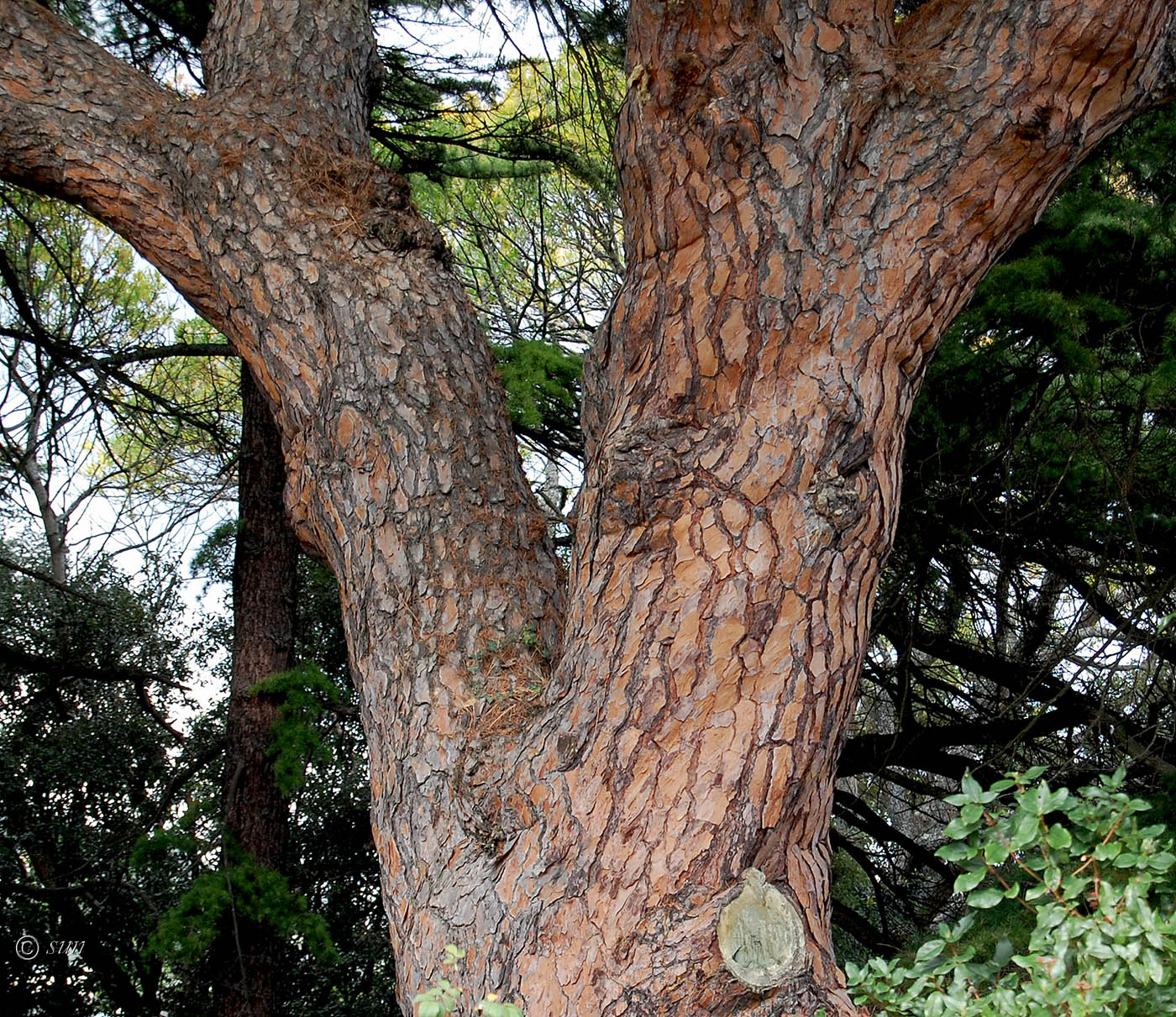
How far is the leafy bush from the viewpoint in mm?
1397

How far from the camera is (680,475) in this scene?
83.7 inches

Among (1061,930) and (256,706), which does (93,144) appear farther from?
(1061,930)

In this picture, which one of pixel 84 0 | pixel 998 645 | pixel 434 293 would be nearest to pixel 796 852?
pixel 434 293

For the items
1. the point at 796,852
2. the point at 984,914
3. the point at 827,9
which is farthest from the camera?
the point at 984,914

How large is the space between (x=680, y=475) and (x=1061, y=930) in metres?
1.04

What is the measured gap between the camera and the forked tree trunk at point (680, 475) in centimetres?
196

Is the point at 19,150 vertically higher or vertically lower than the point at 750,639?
higher

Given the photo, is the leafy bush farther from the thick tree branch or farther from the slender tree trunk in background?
the slender tree trunk in background

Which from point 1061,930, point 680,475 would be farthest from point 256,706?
point 1061,930

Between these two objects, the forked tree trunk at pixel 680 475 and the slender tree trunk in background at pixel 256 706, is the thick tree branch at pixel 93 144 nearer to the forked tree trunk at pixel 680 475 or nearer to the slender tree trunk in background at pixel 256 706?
the forked tree trunk at pixel 680 475

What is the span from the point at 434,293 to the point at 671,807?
157 cm

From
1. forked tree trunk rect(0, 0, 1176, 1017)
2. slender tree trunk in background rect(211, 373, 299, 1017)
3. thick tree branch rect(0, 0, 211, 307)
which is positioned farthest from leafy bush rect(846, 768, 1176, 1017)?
slender tree trunk in background rect(211, 373, 299, 1017)

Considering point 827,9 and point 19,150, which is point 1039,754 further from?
point 19,150

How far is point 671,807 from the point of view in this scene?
6.35 feet
